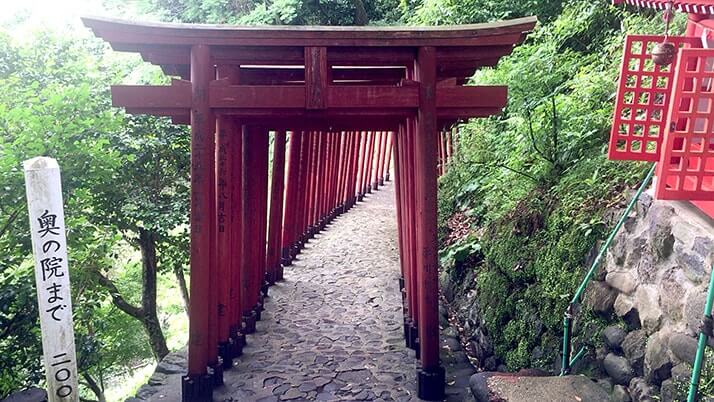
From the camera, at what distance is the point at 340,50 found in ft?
15.1

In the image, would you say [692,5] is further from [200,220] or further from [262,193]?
[262,193]

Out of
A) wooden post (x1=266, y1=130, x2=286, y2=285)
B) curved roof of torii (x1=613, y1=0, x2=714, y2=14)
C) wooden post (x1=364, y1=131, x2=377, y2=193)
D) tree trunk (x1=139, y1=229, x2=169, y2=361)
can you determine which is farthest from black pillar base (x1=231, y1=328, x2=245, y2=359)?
wooden post (x1=364, y1=131, x2=377, y2=193)

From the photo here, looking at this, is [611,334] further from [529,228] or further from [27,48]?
[27,48]

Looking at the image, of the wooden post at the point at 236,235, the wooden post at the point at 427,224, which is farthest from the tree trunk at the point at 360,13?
the wooden post at the point at 427,224

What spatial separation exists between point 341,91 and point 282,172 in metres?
3.63

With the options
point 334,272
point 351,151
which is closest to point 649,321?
point 334,272

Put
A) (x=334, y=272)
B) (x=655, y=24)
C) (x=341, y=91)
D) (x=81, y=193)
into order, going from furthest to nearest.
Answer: (x=334, y=272) → (x=655, y=24) → (x=81, y=193) → (x=341, y=91)

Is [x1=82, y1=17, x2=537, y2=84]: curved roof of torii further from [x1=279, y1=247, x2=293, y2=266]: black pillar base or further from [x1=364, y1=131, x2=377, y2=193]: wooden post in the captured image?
[x1=364, y1=131, x2=377, y2=193]: wooden post

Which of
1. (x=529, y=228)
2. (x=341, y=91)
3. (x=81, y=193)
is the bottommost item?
(x=529, y=228)

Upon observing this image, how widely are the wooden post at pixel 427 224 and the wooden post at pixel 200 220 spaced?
185 centimetres

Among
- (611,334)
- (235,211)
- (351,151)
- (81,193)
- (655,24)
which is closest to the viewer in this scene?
(611,334)

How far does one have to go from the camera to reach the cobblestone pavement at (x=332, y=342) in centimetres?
532

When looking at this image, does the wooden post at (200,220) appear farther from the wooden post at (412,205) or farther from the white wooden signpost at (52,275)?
the wooden post at (412,205)

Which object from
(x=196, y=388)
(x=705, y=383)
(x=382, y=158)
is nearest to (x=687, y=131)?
(x=705, y=383)
